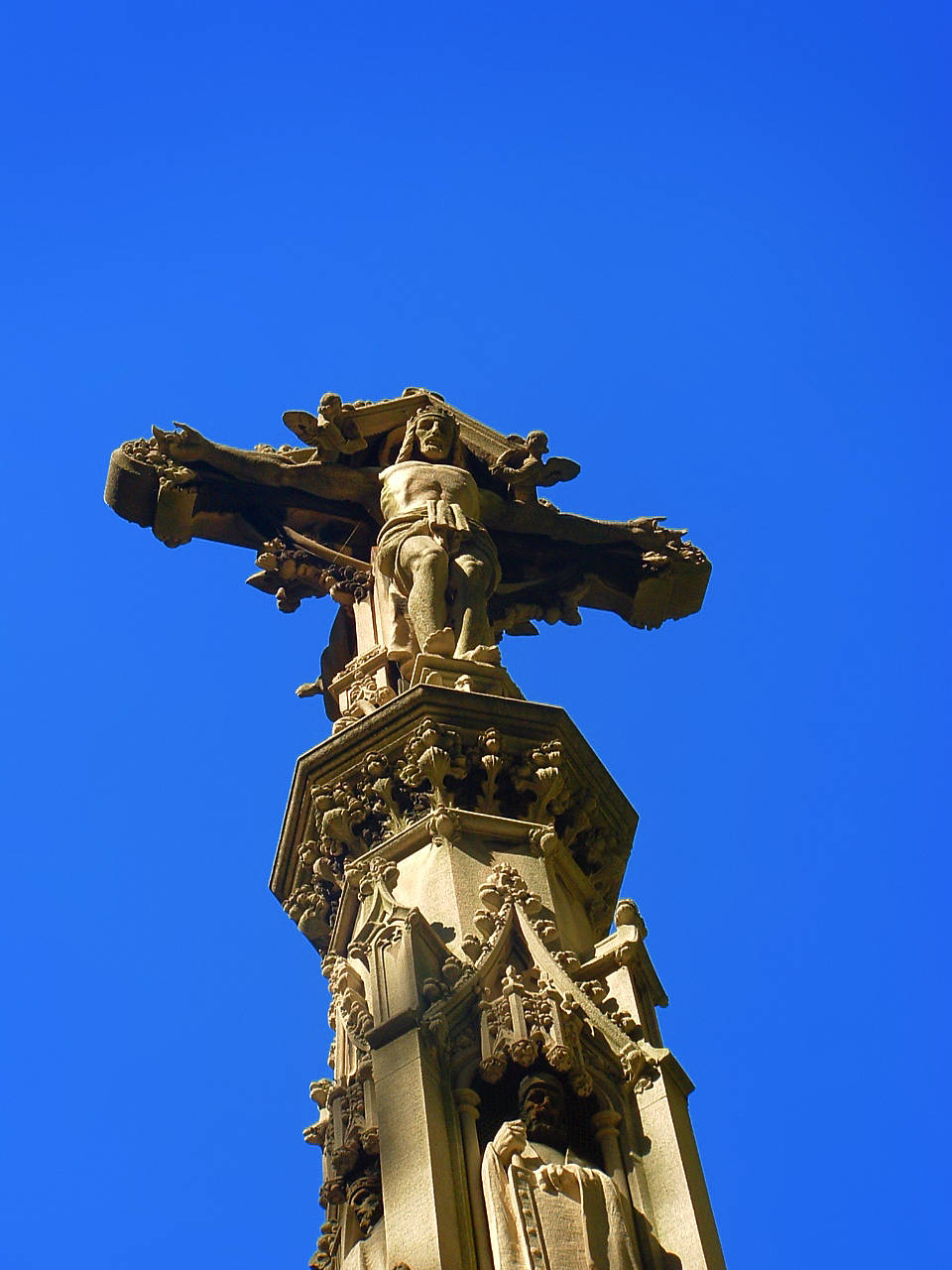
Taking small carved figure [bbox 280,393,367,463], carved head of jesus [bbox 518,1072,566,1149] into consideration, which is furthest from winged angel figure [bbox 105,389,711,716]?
carved head of jesus [bbox 518,1072,566,1149]

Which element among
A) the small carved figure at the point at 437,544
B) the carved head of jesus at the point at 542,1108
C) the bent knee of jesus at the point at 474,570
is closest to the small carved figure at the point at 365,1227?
the carved head of jesus at the point at 542,1108

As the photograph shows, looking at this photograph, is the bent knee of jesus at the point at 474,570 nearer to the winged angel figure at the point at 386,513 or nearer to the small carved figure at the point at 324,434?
the winged angel figure at the point at 386,513

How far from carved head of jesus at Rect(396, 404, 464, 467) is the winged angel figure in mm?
13

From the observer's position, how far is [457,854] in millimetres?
11062

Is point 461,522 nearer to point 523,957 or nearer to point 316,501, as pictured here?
point 316,501

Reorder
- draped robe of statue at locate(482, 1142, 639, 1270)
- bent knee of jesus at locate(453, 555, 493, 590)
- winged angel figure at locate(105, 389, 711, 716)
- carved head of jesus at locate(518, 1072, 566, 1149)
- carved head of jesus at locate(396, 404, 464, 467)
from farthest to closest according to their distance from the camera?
1. carved head of jesus at locate(396, 404, 464, 467)
2. winged angel figure at locate(105, 389, 711, 716)
3. bent knee of jesus at locate(453, 555, 493, 590)
4. carved head of jesus at locate(518, 1072, 566, 1149)
5. draped robe of statue at locate(482, 1142, 639, 1270)

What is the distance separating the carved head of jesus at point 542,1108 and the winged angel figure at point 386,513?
531 centimetres

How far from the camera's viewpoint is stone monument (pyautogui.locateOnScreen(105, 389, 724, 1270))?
905 cm

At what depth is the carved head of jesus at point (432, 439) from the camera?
1520 cm

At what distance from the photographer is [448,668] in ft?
41.0

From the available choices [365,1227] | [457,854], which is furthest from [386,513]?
[365,1227]

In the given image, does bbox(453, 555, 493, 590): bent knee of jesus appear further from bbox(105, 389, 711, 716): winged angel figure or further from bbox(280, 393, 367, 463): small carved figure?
bbox(280, 393, 367, 463): small carved figure

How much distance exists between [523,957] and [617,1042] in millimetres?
697

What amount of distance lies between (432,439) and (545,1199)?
25.0ft
